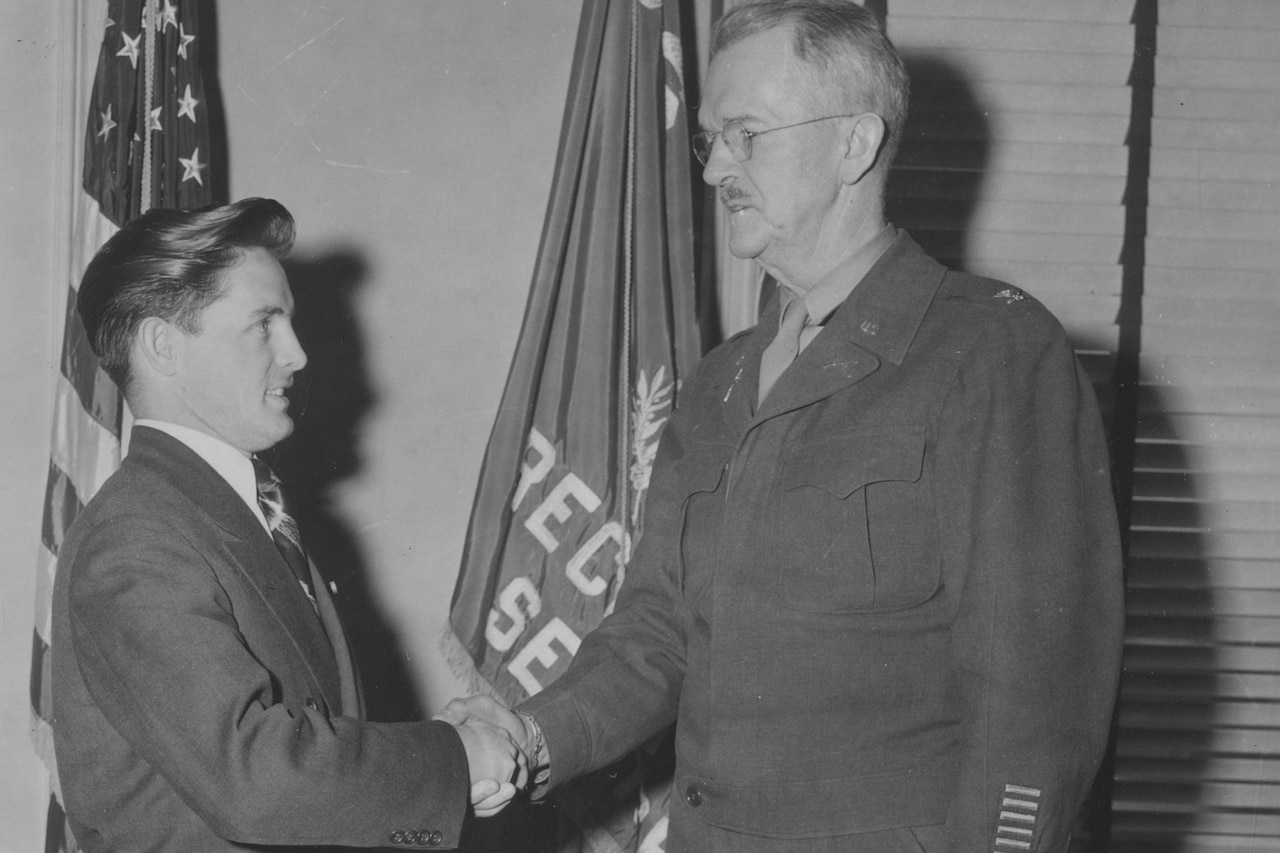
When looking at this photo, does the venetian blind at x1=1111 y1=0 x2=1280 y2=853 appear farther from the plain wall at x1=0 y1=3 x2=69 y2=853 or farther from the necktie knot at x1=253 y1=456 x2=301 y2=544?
the plain wall at x1=0 y1=3 x2=69 y2=853

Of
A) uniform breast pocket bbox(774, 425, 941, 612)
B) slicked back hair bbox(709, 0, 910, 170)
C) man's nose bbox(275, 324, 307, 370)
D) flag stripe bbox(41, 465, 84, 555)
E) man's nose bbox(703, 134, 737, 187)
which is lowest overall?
flag stripe bbox(41, 465, 84, 555)

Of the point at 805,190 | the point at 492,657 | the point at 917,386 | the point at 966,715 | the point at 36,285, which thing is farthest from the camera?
the point at 36,285

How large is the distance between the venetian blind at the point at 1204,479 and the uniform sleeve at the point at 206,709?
247 centimetres

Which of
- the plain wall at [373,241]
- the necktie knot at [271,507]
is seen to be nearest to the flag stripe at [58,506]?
the plain wall at [373,241]

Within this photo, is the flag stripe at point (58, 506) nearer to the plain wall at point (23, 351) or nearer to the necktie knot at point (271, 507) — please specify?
the plain wall at point (23, 351)

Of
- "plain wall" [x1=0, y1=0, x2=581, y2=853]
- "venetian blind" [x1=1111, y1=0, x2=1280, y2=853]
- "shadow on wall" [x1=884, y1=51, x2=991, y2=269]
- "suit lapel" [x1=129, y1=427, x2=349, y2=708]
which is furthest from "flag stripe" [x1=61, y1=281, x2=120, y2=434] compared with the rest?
"venetian blind" [x1=1111, y1=0, x2=1280, y2=853]

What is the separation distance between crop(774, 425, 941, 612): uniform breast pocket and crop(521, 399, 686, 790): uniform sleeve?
40cm

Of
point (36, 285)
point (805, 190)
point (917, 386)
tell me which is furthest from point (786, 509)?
point (36, 285)

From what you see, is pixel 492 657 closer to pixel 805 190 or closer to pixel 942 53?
pixel 805 190

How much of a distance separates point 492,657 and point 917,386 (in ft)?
5.69

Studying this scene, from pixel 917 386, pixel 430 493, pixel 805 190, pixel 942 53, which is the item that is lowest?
pixel 430 493

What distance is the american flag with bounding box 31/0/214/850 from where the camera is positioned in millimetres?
3057

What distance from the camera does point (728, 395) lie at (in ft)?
6.84

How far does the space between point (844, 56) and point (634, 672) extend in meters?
1.13
